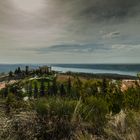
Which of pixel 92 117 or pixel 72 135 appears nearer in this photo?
pixel 72 135

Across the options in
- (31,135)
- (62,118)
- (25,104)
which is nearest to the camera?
(31,135)

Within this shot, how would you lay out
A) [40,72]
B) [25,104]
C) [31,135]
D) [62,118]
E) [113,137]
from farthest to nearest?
[40,72] < [25,104] < [62,118] < [31,135] < [113,137]

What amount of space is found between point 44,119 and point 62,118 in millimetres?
330

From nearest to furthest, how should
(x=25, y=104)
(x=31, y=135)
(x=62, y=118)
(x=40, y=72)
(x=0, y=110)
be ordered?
(x=31, y=135), (x=62, y=118), (x=0, y=110), (x=25, y=104), (x=40, y=72)

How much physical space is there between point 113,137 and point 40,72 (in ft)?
420

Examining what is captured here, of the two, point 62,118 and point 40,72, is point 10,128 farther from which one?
point 40,72

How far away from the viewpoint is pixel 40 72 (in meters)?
130

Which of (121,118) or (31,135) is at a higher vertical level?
(121,118)

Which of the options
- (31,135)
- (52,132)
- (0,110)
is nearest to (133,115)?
(52,132)

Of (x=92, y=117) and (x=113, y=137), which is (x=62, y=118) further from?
(x=113, y=137)

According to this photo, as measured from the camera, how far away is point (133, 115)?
387cm

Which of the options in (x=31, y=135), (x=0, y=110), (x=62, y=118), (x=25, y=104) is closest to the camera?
(x=31, y=135)

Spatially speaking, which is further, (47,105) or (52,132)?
(47,105)

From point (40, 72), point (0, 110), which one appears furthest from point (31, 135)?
point (40, 72)
